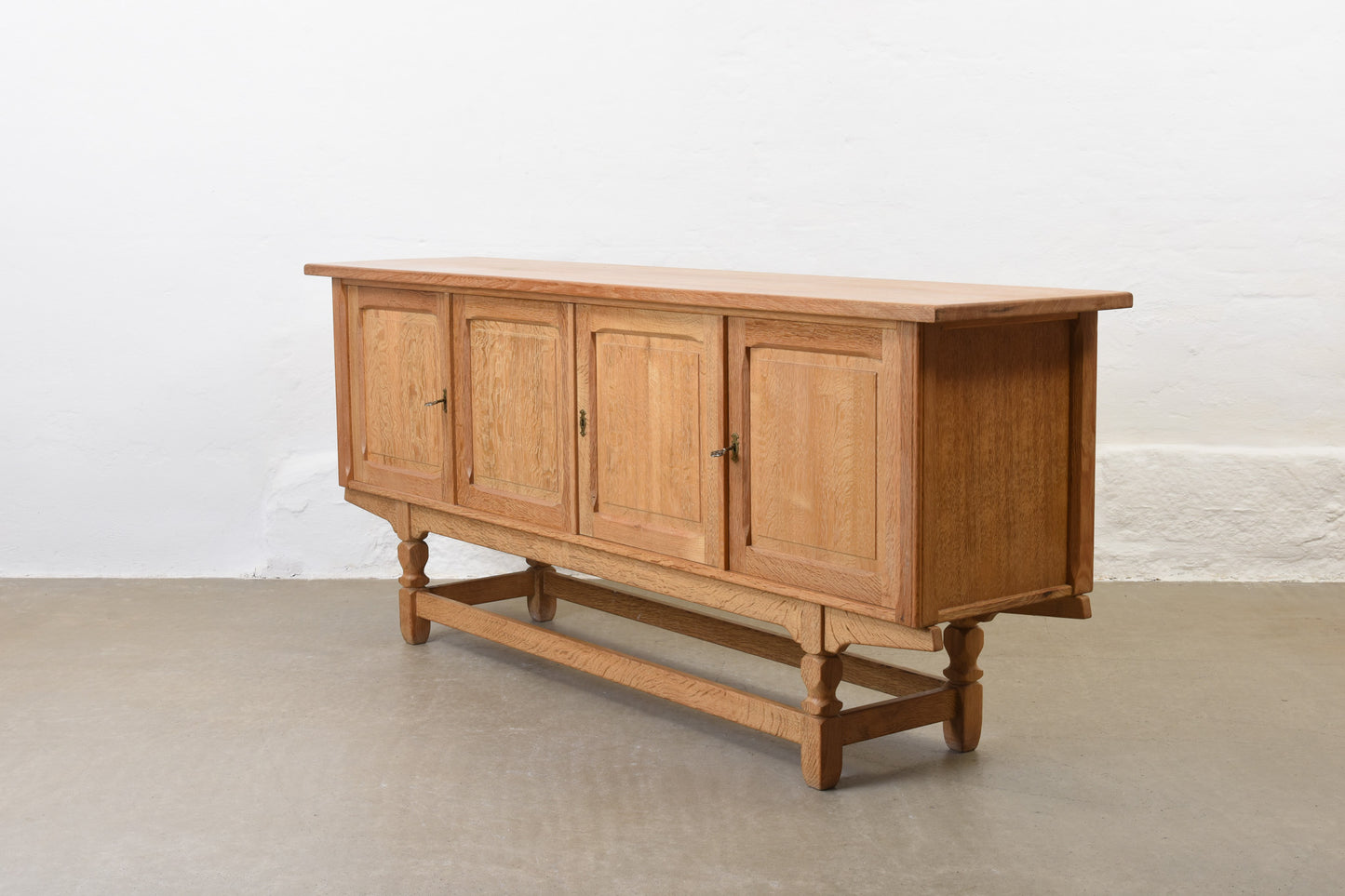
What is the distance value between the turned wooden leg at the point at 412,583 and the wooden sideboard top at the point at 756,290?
0.96 metres

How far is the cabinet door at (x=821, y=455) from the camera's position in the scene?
11.6 ft

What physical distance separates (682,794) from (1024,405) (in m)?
1.31


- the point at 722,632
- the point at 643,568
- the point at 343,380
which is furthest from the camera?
the point at 343,380

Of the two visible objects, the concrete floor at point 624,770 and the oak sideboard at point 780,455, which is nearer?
the concrete floor at point 624,770

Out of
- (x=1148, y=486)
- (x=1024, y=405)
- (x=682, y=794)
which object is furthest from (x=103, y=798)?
(x=1148, y=486)

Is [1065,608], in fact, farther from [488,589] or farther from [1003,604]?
[488,589]

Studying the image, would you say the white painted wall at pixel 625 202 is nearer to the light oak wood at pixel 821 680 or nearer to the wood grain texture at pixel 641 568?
the wood grain texture at pixel 641 568

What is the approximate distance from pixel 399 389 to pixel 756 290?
1686 millimetres

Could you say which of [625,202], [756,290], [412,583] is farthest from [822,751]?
[625,202]

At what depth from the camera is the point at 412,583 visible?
5.38m

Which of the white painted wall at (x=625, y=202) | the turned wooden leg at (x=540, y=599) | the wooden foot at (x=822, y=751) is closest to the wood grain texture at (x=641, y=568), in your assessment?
the wooden foot at (x=822, y=751)

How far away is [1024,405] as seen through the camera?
370 cm

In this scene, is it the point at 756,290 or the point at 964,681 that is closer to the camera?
the point at 756,290

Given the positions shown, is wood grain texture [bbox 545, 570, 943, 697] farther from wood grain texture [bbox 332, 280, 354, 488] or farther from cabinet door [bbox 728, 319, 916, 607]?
wood grain texture [bbox 332, 280, 354, 488]
